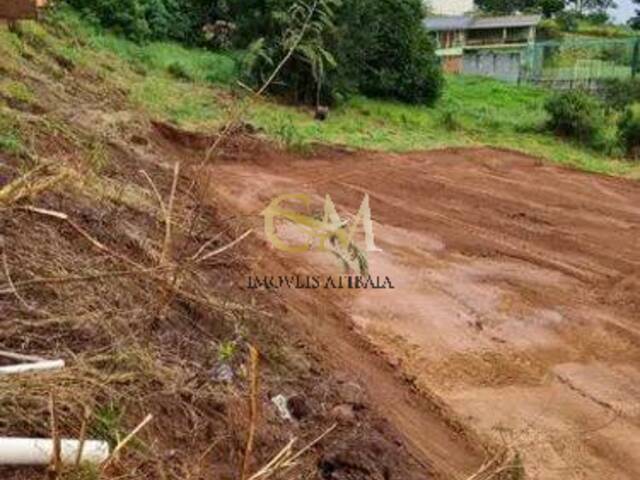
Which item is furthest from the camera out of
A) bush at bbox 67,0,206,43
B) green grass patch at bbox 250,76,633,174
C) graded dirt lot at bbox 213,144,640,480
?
bush at bbox 67,0,206,43

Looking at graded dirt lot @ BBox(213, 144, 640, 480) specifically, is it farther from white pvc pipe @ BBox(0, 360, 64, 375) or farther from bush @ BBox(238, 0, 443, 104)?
bush @ BBox(238, 0, 443, 104)

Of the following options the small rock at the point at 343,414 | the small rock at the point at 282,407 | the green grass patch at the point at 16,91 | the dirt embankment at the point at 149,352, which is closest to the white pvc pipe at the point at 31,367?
the dirt embankment at the point at 149,352

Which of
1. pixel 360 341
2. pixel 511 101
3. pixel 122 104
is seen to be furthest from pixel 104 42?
pixel 360 341

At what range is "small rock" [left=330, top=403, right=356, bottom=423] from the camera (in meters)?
4.62

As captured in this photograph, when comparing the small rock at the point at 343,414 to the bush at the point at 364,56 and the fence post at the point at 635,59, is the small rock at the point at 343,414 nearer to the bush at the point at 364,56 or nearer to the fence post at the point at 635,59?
the bush at the point at 364,56

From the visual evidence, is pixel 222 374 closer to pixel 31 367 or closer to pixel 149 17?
pixel 31 367

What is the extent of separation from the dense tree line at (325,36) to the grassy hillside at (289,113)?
0.43 metres

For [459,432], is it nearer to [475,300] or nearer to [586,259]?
[475,300]

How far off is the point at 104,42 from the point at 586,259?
1125cm

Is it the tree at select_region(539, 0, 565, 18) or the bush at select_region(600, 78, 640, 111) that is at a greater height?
the tree at select_region(539, 0, 565, 18)

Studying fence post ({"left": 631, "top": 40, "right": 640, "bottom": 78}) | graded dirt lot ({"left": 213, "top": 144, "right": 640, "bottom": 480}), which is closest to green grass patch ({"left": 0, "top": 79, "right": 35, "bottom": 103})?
graded dirt lot ({"left": 213, "top": 144, "right": 640, "bottom": 480})

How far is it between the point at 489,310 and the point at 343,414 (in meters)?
3.25

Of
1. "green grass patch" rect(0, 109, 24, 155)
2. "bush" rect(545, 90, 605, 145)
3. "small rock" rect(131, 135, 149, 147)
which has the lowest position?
"bush" rect(545, 90, 605, 145)

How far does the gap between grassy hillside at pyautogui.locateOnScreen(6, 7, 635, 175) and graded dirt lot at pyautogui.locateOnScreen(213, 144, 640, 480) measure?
2.09 m
